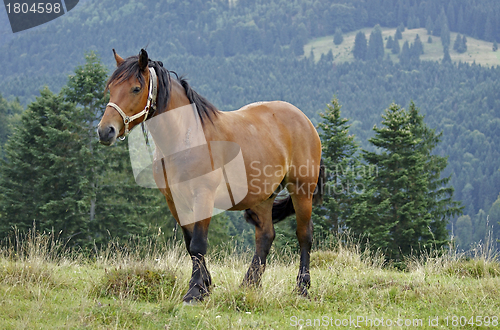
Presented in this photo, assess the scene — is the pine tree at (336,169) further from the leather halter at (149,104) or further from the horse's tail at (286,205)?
the leather halter at (149,104)

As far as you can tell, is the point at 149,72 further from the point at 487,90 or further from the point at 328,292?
the point at 487,90

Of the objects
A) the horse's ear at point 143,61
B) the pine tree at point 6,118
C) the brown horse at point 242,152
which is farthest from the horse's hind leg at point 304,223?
the pine tree at point 6,118

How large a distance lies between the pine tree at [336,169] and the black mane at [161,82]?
21.2 m

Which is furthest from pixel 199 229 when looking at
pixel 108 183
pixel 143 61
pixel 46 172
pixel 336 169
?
pixel 46 172

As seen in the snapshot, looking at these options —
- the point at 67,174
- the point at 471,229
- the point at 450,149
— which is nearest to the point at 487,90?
the point at 450,149

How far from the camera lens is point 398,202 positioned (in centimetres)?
2842

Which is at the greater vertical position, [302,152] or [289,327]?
[302,152]

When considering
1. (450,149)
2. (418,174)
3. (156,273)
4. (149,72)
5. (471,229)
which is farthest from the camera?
(450,149)

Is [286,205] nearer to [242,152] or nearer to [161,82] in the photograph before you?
[242,152]

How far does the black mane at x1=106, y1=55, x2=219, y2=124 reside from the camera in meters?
4.37

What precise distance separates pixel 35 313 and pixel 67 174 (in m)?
24.5

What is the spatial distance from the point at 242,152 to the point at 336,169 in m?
22.9

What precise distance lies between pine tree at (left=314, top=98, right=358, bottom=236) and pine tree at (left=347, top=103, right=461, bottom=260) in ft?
3.38

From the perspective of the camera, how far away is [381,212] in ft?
92.1
